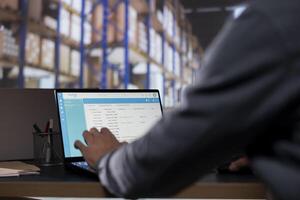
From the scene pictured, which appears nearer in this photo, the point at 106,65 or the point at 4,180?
the point at 4,180

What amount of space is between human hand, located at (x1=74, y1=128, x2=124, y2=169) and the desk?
0.33ft

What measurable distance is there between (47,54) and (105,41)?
484 mm

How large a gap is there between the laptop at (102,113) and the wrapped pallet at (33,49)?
2.34 metres

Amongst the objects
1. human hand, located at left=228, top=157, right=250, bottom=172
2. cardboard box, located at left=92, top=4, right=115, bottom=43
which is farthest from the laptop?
cardboard box, located at left=92, top=4, right=115, bottom=43

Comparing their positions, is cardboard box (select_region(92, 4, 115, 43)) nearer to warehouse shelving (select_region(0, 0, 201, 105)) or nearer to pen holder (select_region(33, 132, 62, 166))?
warehouse shelving (select_region(0, 0, 201, 105))

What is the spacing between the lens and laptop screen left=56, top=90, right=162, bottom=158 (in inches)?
50.2

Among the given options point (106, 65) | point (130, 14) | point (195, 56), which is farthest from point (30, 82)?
point (195, 56)

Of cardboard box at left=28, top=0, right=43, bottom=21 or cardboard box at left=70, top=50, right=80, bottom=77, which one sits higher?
cardboard box at left=28, top=0, right=43, bottom=21

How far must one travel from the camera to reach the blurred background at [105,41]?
11.9ft

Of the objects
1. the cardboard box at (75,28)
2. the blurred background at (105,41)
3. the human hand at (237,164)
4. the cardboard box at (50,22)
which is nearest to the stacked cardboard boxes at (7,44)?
the blurred background at (105,41)

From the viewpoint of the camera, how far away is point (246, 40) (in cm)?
47

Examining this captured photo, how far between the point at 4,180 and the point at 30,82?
2.77 meters

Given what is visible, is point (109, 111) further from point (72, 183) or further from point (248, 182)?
point (248, 182)

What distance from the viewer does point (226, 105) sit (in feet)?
1.56
